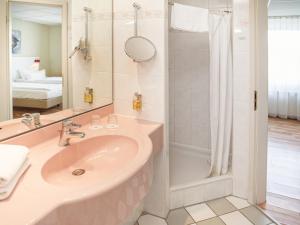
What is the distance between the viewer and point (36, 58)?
126cm

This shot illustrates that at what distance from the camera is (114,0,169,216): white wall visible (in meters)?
1.65

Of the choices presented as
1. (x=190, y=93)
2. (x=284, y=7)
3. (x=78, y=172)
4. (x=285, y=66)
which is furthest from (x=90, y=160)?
(x=285, y=66)

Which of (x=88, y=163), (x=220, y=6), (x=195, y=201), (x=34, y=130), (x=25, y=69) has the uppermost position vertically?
(x=220, y=6)

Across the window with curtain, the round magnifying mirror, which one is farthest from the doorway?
the round magnifying mirror

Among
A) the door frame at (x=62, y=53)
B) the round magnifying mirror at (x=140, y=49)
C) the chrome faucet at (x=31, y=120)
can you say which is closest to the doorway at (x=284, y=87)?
the round magnifying mirror at (x=140, y=49)

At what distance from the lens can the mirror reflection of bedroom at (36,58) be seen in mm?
1151

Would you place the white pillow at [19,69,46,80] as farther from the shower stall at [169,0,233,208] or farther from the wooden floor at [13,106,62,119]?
the shower stall at [169,0,233,208]

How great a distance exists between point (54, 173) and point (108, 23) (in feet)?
3.80

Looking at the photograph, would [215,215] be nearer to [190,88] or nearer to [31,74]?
[190,88]

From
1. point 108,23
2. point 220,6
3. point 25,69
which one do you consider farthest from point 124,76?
point 220,6

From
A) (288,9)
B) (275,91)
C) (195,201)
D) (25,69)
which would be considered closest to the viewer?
(25,69)

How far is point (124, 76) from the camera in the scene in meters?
1.80

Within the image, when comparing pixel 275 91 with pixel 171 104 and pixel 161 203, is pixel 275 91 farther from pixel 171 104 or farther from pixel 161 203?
pixel 161 203

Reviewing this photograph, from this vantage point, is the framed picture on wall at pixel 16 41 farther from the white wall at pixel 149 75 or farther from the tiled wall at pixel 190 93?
the tiled wall at pixel 190 93
